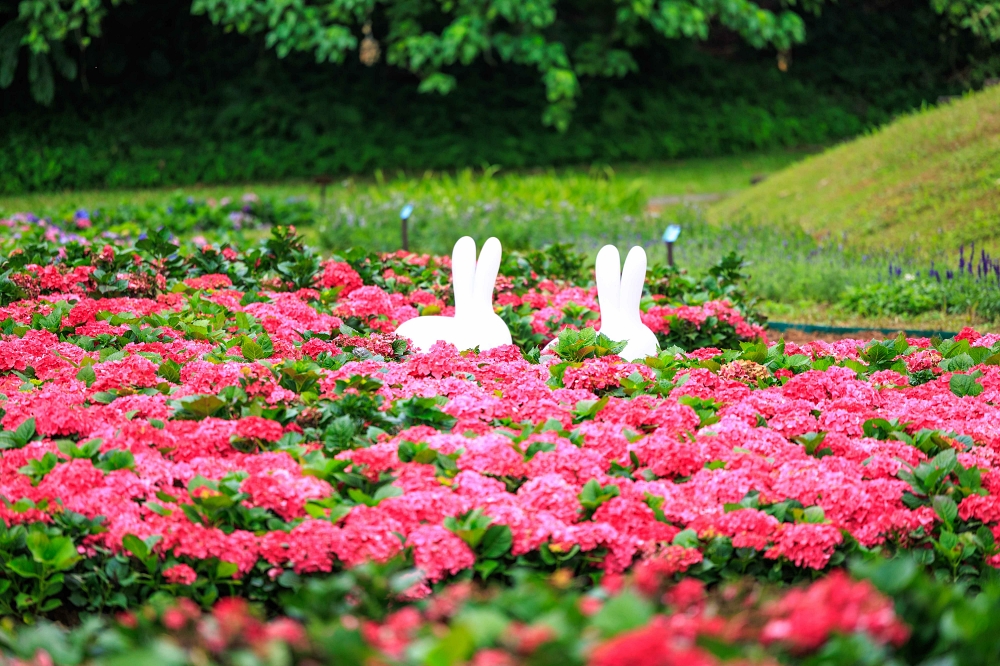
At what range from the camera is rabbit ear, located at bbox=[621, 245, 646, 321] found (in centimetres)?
453

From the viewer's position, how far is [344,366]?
381cm

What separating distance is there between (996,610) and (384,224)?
26.8ft

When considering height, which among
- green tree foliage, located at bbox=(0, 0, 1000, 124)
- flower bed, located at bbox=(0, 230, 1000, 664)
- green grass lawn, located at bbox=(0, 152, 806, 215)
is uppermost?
green tree foliage, located at bbox=(0, 0, 1000, 124)

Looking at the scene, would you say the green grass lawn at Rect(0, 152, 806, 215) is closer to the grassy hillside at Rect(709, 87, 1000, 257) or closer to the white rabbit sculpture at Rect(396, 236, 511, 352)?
the grassy hillside at Rect(709, 87, 1000, 257)

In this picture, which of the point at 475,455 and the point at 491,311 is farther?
the point at 491,311

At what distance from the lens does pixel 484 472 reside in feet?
9.52

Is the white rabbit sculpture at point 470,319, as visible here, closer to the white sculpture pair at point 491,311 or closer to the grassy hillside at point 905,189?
the white sculpture pair at point 491,311

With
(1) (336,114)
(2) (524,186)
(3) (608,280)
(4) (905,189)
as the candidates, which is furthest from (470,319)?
(1) (336,114)

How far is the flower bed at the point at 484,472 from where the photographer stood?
2.51m

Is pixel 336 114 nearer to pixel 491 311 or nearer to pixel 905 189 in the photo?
pixel 905 189

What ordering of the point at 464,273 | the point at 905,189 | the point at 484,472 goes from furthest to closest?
the point at 905,189
the point at 464,273
the point at 484,472

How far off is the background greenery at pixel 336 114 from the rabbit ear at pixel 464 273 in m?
11.1

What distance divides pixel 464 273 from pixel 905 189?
635 cm

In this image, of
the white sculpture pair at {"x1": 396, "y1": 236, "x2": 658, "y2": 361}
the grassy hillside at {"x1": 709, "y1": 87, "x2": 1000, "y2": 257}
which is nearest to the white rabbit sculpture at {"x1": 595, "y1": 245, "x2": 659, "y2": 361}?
the white sculpture pair at {"x1": 396, "y1": 236, "x2": 658, "y2": 361}
